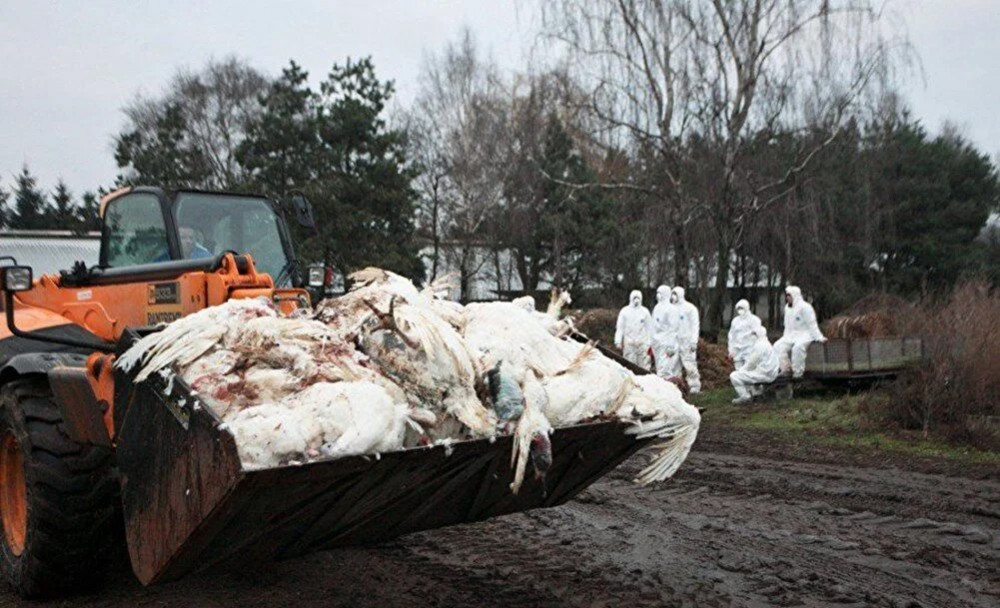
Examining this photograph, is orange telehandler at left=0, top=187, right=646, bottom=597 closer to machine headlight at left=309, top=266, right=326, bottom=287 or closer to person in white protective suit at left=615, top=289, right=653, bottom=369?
machine headlight at left=309, top=266, right=326, bottom=287


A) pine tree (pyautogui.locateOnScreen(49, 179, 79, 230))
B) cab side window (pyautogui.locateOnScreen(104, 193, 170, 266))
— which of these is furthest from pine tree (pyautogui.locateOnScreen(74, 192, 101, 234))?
cab side window (pyautogui.locateOnScreen(104, 193, 170, 266))

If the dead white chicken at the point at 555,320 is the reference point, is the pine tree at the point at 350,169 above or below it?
above

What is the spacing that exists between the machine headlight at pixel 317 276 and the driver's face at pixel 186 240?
33.5 inches

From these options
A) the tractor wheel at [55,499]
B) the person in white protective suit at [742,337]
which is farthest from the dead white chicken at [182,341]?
the person in white protective suit at [742,337]

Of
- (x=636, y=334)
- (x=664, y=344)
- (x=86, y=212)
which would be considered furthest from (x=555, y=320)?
(x=86, y=212)

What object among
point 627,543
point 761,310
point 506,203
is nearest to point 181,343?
point 627,543

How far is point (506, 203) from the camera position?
39.5 m

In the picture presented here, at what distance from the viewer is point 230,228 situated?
6824mm

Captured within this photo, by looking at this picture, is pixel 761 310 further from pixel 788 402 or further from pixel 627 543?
pixel 627 543

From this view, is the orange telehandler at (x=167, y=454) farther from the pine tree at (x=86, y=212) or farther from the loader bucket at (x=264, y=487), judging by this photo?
the pine tree at (x=86, y=212)

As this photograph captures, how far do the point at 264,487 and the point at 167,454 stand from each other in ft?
2.17

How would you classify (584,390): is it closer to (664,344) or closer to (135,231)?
(135,231)

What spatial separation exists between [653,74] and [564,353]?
59.7 ft

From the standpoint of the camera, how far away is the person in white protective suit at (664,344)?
1822 centimetres
